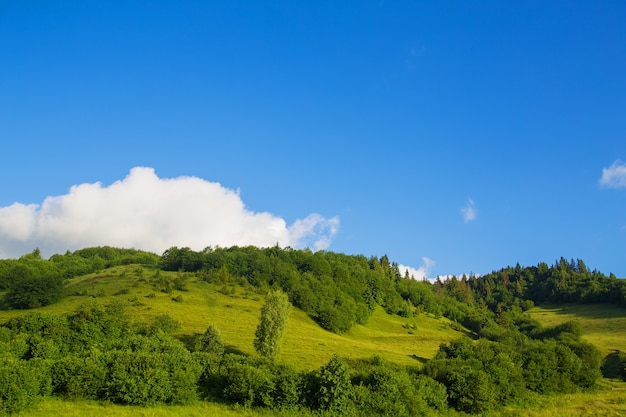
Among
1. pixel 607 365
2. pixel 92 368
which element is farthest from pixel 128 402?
pixel 607 365

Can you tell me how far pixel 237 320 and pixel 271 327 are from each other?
28.8 meters

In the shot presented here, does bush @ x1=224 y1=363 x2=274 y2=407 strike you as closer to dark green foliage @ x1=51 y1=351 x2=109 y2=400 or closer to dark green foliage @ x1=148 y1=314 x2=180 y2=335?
dark green foliage @ x1=51 y1=351 x2=109 y2=400

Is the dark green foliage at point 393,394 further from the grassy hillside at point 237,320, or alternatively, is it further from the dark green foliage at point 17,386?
the grassy hillside at point 237,320

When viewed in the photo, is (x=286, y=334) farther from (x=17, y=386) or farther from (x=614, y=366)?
(x=17, y=386)

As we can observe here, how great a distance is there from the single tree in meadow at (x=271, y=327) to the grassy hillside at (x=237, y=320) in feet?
7.70

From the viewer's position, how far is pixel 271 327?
7619 centimetres

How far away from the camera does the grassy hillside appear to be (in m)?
81.8

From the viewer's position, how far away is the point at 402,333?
146 m

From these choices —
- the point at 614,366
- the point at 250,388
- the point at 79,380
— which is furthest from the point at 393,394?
the point at 614,366

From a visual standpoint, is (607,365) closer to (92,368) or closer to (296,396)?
(296,396)

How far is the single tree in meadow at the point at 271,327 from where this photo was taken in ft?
243

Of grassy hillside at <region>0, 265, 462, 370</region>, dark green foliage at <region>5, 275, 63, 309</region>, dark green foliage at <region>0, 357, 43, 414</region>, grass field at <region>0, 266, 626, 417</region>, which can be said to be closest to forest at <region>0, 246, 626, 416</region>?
dark green foliage at <region>0, 357, 43, 414</region>

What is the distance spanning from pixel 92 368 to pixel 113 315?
42.5 meters

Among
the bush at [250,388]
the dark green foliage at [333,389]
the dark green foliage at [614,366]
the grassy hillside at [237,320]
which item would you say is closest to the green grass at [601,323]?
the dark green foliage at [614,366]
